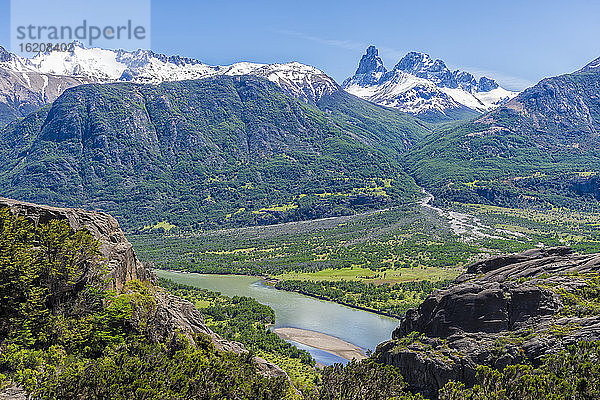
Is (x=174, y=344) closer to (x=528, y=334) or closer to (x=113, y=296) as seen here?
(x=113, y=296)

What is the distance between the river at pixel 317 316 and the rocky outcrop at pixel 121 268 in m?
41.9

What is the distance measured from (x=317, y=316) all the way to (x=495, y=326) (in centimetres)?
8393

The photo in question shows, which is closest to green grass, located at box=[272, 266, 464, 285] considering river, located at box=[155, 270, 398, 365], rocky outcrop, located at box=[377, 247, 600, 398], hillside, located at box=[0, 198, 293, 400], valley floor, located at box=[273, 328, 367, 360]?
river, located at box=[155, 270, 398, 365]

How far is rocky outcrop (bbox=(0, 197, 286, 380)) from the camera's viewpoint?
52.2 metres

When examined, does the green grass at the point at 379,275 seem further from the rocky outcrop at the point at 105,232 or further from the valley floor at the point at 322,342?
the rocky outcrop at the point at 105,232

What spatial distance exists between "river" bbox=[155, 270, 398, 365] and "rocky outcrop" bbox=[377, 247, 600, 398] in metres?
42.2

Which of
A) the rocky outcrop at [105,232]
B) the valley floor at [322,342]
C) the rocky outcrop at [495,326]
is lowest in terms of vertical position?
the valley floor at [322,342]

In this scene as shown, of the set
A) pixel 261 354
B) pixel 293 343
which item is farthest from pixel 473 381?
pixel 293 343

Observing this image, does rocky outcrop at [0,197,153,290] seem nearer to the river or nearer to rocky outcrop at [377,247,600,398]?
rocky outcrop at [377,247,600,398]

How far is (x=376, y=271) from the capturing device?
18850 cm

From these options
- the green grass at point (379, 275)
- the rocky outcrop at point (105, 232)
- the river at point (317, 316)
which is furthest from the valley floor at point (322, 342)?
the green grass at point (379, 275)

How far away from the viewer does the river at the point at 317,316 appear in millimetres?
113312

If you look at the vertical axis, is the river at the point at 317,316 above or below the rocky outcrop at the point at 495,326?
below

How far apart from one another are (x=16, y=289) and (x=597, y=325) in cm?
5744
